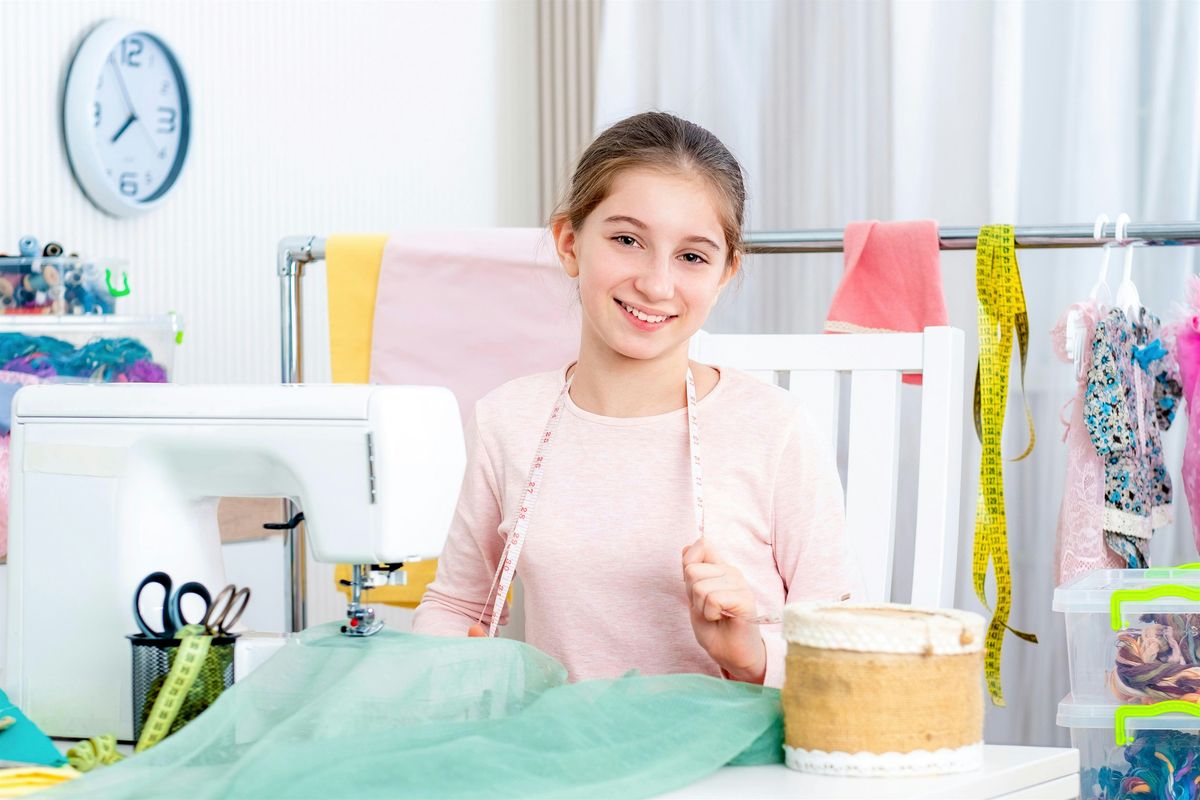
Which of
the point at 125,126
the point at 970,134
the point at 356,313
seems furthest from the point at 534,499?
the point at 970,134

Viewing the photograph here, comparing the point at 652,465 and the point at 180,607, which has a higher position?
the point at 652,465

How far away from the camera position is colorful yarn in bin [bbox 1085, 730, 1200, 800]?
1.53m

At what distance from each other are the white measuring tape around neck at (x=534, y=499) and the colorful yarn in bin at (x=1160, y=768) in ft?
2.06

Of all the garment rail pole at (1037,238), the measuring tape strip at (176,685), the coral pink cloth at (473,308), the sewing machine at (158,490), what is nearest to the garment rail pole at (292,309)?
the coral pink cloth at (473,308)

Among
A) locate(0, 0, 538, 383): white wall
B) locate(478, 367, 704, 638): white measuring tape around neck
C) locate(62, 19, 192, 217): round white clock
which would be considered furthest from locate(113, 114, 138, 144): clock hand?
A: locate(478, 367, 704, 638): white measuring tape around neck

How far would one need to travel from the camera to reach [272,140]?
2836 millimetres

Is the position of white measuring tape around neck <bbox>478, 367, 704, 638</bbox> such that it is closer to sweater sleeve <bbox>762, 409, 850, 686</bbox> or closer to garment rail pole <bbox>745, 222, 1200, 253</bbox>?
sweater sleeve <bbox>762, 409, 850, 686</bbox>

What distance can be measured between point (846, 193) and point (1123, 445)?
121cm

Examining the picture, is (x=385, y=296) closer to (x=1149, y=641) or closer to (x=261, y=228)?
(x=261, y=228)

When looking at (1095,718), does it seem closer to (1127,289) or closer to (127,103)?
(1127,289)

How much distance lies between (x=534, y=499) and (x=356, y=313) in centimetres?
92

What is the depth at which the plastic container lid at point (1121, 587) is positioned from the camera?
57.6 inches

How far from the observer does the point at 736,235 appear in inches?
53.0

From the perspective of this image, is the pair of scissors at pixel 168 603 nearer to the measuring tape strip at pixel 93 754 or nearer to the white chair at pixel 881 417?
the measuring tape strip at pixel 93 754
